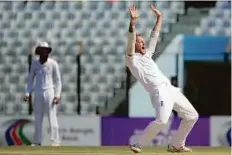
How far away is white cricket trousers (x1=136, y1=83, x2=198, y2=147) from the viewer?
8.51 metres

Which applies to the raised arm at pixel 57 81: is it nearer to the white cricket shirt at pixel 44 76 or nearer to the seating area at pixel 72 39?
the white cricket shirt at pixel 44 76

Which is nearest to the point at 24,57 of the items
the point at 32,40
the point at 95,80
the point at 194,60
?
the point at 32,40

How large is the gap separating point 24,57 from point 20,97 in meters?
1.09

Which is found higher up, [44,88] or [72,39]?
[72,39]

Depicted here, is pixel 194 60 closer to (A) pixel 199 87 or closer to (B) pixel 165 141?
(A) pixel 199 87

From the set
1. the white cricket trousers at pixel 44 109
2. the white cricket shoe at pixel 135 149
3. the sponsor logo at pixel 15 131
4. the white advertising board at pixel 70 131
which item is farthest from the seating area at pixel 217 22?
the white cricket shoe at pixel 135 149

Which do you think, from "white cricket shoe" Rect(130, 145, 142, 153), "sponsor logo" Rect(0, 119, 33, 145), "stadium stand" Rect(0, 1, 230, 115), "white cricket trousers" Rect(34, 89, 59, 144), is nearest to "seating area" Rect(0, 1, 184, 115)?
"stadium stand" Rect(0, 1, 230, 115)

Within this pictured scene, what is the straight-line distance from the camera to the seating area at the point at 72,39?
1709cm

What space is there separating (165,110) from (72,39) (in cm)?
967

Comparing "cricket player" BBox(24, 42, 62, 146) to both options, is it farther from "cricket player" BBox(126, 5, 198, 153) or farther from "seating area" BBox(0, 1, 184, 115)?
"seating area" BBox(0, 1, 184, 115)

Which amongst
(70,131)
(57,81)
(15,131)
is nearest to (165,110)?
(57,81)

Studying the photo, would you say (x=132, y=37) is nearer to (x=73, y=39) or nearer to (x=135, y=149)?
(x=135, y=149)

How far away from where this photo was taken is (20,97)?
17125 millimetres

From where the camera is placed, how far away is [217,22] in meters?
17.9
